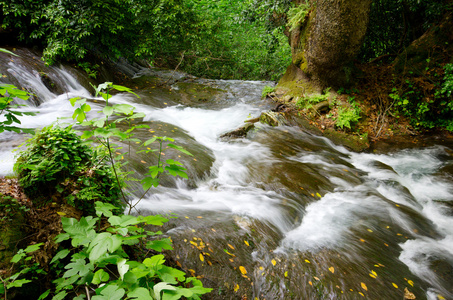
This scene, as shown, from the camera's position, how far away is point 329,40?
7.64 metres

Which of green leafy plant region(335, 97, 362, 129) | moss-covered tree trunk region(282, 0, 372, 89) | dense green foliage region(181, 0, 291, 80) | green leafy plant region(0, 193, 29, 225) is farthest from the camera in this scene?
dense green foliage region(181, 0, 291, 80)

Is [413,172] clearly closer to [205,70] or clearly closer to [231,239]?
[231,239]

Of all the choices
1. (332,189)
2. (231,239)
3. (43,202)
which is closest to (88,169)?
(43,202)

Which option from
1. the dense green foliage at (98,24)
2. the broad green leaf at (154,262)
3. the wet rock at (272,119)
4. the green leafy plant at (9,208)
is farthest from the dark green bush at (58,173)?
the dense green foliage at (98,24)

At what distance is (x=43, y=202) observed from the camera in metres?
2.26

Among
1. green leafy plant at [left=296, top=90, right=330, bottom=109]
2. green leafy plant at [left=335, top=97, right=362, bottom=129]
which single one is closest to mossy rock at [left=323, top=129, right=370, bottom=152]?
green leafy plant at [left=335, top=97, right=362, bottom=129]

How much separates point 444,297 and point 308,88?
6.88 meters

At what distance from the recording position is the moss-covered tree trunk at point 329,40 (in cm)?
720

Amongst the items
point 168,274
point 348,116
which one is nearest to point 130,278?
point 168,274

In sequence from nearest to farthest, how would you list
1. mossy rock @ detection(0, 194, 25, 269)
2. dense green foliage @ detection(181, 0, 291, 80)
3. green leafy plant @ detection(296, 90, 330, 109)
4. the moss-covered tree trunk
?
mossy rock @ detection(0, 194, 25, 269) < the moss-covered tree trunk < green leafy plant @ detection(296, 90, 330, 109) < dense green foliage @ detection(181, 0, 291, 80)

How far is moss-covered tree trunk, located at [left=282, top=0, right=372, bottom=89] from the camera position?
7.20 metres

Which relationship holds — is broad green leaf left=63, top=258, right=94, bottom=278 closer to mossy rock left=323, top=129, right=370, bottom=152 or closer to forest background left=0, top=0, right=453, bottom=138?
mossy rock left=323, top=129, right=370, bottom=152

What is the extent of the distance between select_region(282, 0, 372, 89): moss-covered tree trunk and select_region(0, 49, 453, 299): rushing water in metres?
2.28

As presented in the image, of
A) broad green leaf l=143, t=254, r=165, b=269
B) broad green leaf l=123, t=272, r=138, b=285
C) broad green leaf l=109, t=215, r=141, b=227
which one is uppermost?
broad green leaf l=109, t=215, r=141, b=227
